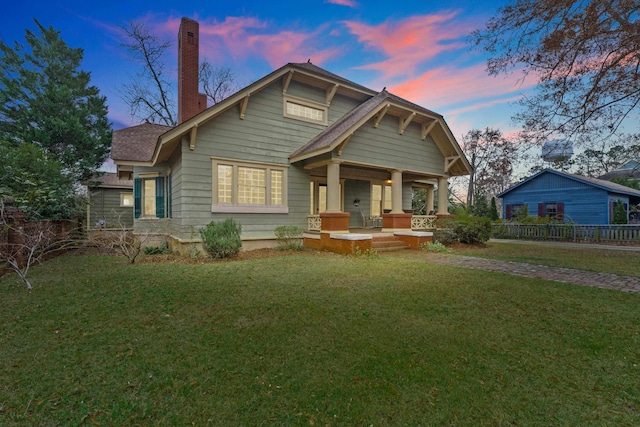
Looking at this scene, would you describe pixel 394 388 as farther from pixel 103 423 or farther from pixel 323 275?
pixel 323 275

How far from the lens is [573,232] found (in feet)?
53.7

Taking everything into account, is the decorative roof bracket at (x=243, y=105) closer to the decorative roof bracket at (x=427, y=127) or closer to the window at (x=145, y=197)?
the window at (x=145, y=197)

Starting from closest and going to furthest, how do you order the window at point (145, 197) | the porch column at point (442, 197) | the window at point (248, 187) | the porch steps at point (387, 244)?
the window at point (248, 187) → the porch steps at point (387, 244) → the window at point (145, 197) → the porch column at point (442, 197)

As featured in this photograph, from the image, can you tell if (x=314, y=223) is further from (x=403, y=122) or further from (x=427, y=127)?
(x=427, y=127)

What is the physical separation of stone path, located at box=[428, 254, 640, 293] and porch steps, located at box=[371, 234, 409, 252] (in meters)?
2.02

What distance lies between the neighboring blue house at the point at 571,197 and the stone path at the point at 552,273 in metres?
15.7

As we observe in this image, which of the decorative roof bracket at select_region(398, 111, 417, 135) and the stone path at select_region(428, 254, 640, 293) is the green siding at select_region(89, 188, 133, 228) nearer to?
the decorative roof bracket at select_region(398, 111, 417, 135)

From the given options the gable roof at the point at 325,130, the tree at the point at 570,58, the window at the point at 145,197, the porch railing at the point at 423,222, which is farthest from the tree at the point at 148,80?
the tree at the point at 570,58

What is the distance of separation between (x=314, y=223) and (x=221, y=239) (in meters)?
3.91

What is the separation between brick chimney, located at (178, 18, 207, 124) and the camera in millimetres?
12219

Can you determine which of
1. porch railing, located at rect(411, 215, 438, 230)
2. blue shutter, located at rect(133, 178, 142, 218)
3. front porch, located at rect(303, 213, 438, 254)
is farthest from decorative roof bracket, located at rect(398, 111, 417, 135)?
blue shutter, located at rect(133, 178, 142, 218)

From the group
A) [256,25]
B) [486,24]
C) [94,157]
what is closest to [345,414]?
[486,24]

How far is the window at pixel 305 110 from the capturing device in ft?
37.5

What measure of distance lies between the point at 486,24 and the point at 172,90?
2321 cm
